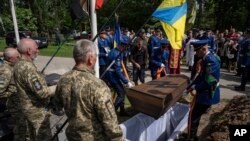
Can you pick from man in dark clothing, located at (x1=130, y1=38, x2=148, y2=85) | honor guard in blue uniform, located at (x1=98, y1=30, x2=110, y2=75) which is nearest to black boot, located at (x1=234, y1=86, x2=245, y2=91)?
man in dark clothing, located at (x1=130, y1=38, x2=148, y2=85)

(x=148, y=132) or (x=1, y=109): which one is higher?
(x=1, y=109)

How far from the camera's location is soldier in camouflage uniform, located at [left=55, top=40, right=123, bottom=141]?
3.71 m

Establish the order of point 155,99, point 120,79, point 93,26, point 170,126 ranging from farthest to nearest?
1. point 120,79
2. point 170,126
3. point 93,26
4. point 155,99

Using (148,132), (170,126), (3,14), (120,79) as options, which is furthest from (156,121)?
(3,14)

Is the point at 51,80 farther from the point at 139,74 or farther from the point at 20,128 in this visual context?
the point at 139,74

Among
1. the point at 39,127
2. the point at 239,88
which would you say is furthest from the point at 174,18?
the point at 239,88

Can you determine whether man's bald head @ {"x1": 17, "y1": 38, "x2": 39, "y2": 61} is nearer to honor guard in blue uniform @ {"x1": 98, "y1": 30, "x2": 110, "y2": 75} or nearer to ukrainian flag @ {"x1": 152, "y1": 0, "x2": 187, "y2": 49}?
ukrainian flag @ {"x1": 152, "y1": 0, "x2": 187, "y2": 49}

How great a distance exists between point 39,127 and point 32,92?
0.53m

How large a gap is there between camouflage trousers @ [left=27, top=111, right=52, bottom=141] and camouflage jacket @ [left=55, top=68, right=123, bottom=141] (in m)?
1.07

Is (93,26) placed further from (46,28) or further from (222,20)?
(46,28)

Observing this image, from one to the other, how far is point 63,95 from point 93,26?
3.39m

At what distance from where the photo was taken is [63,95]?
3961 millimetres

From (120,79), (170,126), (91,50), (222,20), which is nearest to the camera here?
(91,50)

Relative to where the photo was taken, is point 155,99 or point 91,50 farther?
point 155,99
